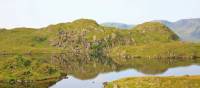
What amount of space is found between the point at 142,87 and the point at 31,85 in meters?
68.4

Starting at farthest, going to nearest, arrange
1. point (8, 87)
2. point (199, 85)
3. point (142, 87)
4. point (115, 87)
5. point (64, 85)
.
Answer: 1. point (64, 85)
2. point (8, 87)
3. point (115, 87)
4. point (142, 87)
5. point (199, 85)

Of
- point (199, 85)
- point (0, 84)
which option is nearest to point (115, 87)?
point (199, 85)

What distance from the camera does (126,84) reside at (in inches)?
6427

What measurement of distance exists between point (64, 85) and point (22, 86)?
22286 mm

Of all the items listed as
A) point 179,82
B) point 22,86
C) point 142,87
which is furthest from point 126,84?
point 22,86

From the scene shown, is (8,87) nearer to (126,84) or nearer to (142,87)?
(126,84)

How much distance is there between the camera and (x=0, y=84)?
19388 centimetres

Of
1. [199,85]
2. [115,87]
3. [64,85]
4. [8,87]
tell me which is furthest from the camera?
[64,85]

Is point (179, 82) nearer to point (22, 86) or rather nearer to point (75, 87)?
point (75, 87)

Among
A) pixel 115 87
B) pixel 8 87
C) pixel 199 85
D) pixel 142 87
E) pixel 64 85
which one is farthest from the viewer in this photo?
pixel 64 85

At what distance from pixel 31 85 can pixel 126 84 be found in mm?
55412

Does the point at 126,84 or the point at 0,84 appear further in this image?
the point at 0,84

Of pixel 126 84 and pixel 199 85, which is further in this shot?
pixel 126 84

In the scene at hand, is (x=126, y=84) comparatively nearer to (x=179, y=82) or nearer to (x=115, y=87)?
(x=115, y=87)
